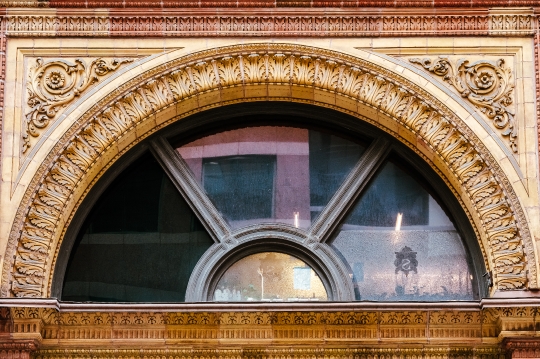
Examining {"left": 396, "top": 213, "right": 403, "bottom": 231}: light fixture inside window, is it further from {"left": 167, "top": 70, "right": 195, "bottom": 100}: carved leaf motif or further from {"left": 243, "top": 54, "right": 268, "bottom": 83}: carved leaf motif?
{"left": 167, "top": 70, "right": 195, "bottom": 100}: carved leaf motif

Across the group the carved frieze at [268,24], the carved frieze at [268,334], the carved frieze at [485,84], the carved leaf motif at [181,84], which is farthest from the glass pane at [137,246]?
the carved frieze at [485,84]

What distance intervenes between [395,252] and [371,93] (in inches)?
65.6

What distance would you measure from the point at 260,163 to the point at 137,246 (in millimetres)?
1589

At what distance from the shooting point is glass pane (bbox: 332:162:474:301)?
13.7m

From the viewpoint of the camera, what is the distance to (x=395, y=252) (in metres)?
13.8

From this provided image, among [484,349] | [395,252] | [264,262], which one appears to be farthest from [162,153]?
[484,349]

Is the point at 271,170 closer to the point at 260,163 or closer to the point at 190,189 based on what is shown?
the point at 260,163

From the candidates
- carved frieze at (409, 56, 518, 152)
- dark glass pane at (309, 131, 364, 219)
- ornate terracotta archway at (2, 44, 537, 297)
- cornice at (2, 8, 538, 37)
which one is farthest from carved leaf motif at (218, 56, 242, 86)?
carved frieze at (409, 56, 518, 152)

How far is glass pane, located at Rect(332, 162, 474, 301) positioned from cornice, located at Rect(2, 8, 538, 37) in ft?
5.23

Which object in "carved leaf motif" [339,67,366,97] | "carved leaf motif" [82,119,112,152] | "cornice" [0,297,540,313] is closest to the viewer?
"cornice" [0,297,540,313]

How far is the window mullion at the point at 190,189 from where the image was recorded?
45.6 feet

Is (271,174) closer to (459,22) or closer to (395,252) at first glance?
(395,252)

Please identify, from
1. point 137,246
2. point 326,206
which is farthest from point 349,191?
point 137,246

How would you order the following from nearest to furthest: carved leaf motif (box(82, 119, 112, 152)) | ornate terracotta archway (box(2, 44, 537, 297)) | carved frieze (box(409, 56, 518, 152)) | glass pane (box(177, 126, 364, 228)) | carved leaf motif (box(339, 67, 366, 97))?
ornate terracotta archway (box(2, 44, 537, 297)), carved frieze (box(409, 56, 518, 152)), carved leaf motif (box(82, 119, 112, 152)), carved leaf motif (box(339, 67, 366, 97)), glass pane (box(177, 126, 364, 228))
